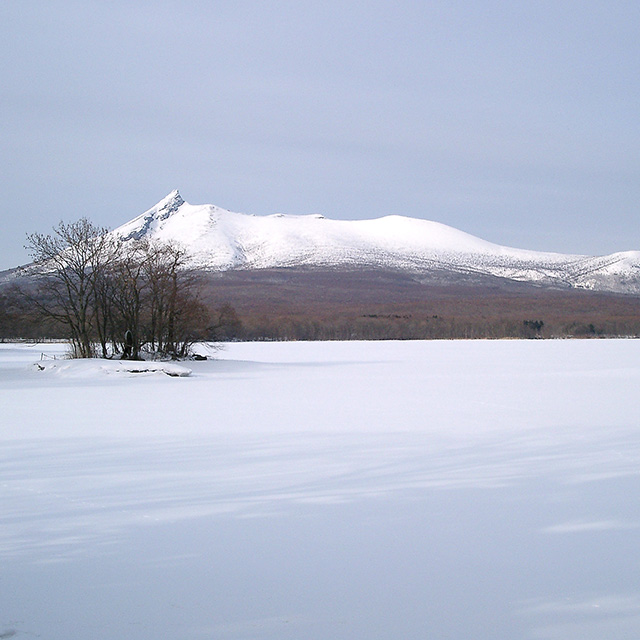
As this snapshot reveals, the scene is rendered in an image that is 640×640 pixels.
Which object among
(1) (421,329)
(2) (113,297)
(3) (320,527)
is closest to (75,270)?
(2) (113,297)

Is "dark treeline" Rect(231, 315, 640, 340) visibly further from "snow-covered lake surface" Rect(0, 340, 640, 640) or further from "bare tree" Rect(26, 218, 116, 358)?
"snow-covered lake surface" Rect(0, 340, 640, 640)

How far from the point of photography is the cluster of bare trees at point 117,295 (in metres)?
32.4

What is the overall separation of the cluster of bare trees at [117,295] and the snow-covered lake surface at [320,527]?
20.4 metres

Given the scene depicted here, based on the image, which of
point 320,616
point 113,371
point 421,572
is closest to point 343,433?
point 421,572

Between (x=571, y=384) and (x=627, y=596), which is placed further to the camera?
(x=571, y=384)

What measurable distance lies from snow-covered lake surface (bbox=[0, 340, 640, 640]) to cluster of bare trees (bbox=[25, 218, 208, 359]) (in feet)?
67.0

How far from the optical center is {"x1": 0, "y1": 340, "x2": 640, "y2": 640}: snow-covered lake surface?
430 cm

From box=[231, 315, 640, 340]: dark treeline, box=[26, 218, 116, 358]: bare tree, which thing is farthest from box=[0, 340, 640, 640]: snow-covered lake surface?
box=[231, 315, 640, 340]: dark treeline

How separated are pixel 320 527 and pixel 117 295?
3035 cm

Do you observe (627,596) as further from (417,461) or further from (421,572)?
(417,461)

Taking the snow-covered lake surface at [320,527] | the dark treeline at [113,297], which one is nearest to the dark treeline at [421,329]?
the dark treeline at [113,297]

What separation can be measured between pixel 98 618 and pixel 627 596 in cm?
352

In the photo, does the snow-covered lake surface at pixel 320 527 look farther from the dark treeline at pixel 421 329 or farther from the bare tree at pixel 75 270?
the dark treeline at pixel 421 329

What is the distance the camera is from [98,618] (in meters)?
4.26
